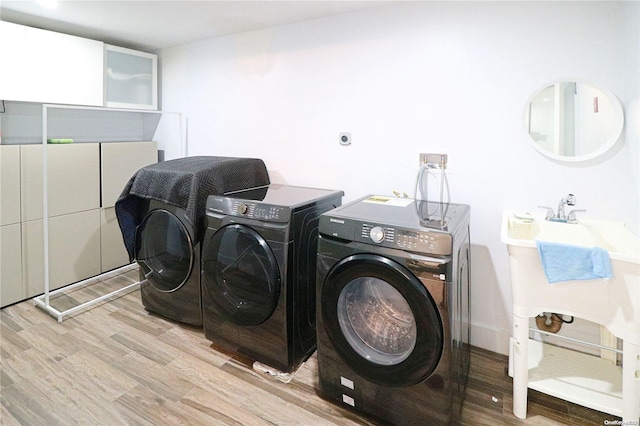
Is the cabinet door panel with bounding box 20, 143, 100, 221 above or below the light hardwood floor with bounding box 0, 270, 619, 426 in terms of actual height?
above

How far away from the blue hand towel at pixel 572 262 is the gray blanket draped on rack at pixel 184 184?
1.87 meters

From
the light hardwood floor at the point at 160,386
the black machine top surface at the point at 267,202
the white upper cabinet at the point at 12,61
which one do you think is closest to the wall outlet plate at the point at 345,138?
the black machine top surface at the point at 267,202

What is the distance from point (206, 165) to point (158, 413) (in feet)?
4.88

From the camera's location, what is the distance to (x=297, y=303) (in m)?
1.99

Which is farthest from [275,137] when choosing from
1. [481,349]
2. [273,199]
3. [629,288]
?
[629,288]

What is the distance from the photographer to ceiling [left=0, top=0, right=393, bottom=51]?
2346 mm

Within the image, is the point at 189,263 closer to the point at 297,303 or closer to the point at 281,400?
the point at 297,303

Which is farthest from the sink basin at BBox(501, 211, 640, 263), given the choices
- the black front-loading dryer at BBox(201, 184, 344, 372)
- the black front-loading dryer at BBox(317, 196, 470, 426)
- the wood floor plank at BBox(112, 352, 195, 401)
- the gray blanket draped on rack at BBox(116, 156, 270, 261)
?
the wood floor plank at BBox(112, 352, 195, 401)

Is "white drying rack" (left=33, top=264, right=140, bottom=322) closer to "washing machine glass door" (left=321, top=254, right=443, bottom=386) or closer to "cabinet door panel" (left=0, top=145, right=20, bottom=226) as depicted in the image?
"cabinet door panel" (left=0, top=145, right=20, bottom=226)

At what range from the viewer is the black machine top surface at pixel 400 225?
4.76 ft

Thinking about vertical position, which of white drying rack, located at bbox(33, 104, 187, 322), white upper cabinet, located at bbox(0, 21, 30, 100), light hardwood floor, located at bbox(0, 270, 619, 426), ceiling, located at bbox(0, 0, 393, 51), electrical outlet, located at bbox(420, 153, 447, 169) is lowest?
light hardwood floor, located at bbox(0, 270, 619, 426)

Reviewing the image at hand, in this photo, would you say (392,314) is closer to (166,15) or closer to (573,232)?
(573,232)

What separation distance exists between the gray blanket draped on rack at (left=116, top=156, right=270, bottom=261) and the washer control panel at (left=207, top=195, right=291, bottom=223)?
0.15m

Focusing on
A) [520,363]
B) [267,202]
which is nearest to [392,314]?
[520,363]
